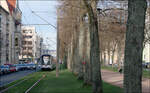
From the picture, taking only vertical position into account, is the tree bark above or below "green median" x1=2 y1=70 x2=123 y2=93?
above

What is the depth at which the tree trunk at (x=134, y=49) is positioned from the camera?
6.67 metres

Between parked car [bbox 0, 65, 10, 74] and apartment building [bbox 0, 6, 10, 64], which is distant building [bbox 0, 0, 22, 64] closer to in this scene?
apartment building [bbox 0, 6, 10, 64]

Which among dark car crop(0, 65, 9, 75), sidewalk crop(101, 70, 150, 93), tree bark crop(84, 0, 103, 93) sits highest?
tree bark crop(84, 0, 103, 93)

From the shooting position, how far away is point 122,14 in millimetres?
25703

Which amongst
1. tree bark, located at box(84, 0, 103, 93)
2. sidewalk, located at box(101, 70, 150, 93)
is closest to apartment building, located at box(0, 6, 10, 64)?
sidewalk, located at box(101, 70, 150, 93)

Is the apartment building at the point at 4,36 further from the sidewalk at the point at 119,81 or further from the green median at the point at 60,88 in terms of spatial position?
the green median at the point at 60,88

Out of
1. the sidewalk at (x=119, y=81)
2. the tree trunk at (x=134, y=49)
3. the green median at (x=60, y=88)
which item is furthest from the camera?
the sidewalk at (x=119, y=81)

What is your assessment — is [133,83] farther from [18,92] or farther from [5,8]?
[5,8]

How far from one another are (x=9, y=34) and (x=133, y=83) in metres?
70.8

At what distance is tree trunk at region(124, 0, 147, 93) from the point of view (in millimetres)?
6672

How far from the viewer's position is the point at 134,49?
6723 mm

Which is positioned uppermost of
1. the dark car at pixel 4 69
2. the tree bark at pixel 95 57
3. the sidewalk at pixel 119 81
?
the tree bark at pixel 95 57

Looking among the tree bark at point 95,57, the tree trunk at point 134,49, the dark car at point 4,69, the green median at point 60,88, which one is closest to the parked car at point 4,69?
the dark car at point 4,69

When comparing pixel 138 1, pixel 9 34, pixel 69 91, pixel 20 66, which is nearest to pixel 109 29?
pixel 69 91
